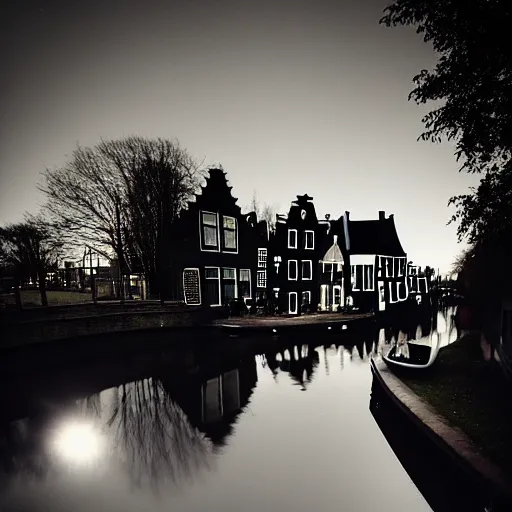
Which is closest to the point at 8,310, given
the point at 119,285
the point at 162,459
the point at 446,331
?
the point at 119,285

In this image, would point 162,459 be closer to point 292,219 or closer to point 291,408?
point 291,408

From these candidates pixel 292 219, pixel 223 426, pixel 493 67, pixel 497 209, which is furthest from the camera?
pixel 292 219

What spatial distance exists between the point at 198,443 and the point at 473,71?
670cm

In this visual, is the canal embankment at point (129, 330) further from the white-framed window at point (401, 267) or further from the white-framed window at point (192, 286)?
the white-framed window at point (401, 267)

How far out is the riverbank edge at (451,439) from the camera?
11.8 ft

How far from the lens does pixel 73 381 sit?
927 centimetres

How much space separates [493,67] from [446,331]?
13.3 meters

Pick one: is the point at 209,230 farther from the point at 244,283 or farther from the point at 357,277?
the point at 357,277

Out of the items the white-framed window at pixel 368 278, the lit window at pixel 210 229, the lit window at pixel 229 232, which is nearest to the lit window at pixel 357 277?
the white-framed window at pixel 368 278

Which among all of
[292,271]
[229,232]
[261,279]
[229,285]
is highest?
[229,232]

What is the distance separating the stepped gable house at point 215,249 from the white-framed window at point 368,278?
392cm

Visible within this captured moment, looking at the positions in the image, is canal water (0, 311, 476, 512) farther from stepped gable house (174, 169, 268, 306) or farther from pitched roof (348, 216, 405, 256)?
pitched roof (348, 216, 405, 256)

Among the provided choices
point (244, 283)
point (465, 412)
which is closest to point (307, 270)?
point (244, 283)

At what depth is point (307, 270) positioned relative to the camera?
14930mm
